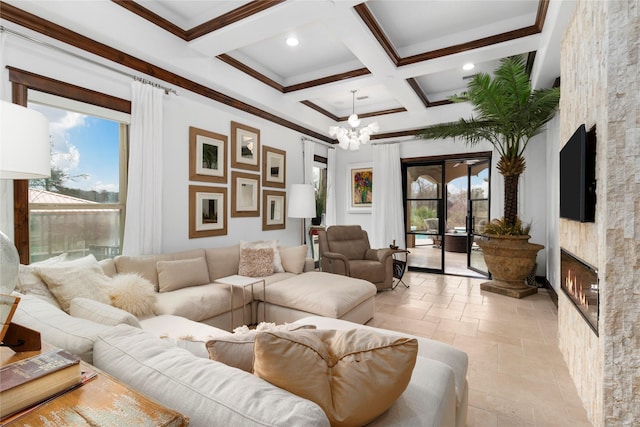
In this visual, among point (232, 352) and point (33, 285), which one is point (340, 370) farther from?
point (33, 285)

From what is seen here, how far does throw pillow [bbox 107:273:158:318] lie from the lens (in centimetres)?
229

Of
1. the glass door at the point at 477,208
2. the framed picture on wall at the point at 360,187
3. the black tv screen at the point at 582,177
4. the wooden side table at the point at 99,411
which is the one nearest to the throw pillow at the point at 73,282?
the wooden side table at the point at 99,411

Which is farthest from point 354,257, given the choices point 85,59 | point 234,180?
point 85,59

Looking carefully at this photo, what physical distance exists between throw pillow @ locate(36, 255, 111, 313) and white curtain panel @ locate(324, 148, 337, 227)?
15.2 ft

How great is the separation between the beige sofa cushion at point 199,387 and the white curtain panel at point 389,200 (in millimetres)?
5353

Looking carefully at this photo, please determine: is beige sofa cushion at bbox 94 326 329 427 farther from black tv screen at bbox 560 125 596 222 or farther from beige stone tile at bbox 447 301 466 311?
beige stone tile at bbox 447 301 466 311

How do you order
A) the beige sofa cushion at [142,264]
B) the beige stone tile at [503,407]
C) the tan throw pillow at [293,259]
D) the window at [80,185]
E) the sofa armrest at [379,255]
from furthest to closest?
the sofa armrest at [379,255] → the tan throw pillow at [293,259] → the beige sofa cushion at [142,264] → the window at [80,185] → the beige stone tile at [503,407]

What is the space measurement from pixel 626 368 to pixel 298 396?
185cm

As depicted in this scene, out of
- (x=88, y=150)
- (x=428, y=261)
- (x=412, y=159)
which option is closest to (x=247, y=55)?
(x=88, y=150)

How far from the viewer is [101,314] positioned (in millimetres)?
1453

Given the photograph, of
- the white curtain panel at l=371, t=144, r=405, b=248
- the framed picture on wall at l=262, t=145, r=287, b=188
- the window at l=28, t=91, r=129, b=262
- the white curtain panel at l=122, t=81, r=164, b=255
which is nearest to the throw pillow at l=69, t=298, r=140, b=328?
the window at l=28, t=91, r=129, b=262

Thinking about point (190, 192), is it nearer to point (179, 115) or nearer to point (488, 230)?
point (179, 115)

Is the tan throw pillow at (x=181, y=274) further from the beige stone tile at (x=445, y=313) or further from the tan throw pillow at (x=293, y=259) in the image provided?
the beige stone tile at (x=445, y=313)

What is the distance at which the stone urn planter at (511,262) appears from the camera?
430 cm
